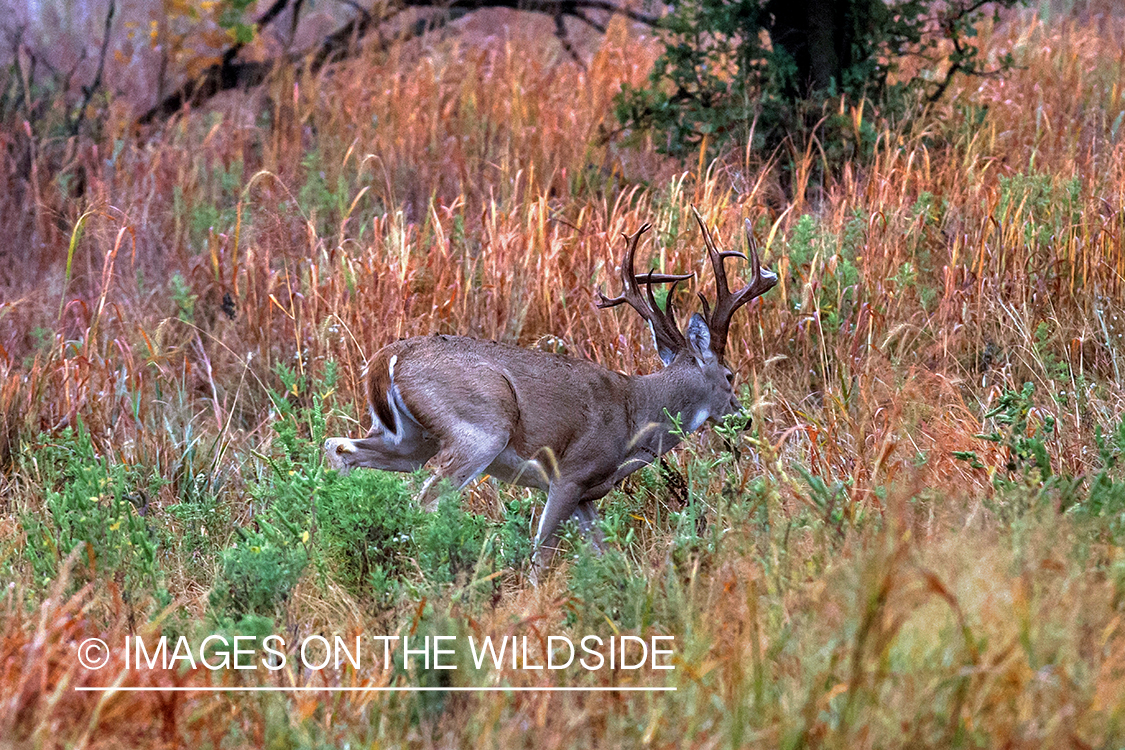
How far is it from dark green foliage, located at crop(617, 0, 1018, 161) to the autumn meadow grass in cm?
20

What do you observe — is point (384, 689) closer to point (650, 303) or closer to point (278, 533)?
point (278, 533)

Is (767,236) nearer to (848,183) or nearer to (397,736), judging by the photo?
(848,183)

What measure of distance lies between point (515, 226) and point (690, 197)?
1.17 meters

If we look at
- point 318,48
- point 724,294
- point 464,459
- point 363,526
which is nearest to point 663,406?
point 724,294

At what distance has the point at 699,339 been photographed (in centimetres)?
542

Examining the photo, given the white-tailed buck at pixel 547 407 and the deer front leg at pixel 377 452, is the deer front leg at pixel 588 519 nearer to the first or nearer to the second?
the white-tailed buck at pixel 547 407

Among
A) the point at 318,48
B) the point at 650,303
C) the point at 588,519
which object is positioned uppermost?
the point at 318,48

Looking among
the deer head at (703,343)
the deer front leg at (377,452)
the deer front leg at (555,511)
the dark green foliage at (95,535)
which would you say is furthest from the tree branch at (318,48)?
Result: the dark green foliage at (95,535)

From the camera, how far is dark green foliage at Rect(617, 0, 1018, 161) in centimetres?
724

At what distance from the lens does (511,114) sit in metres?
8.52

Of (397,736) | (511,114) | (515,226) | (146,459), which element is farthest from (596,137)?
(397,736)

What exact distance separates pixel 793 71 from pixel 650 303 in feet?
8.79

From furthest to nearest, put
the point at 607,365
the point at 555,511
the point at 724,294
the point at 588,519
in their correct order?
the point at 607,365
the point at 724,294
the point at 588,519
the point at 555,511

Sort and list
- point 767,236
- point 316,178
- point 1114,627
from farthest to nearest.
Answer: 1. point 316,178
2. point 767,236
3. point 1114,627
